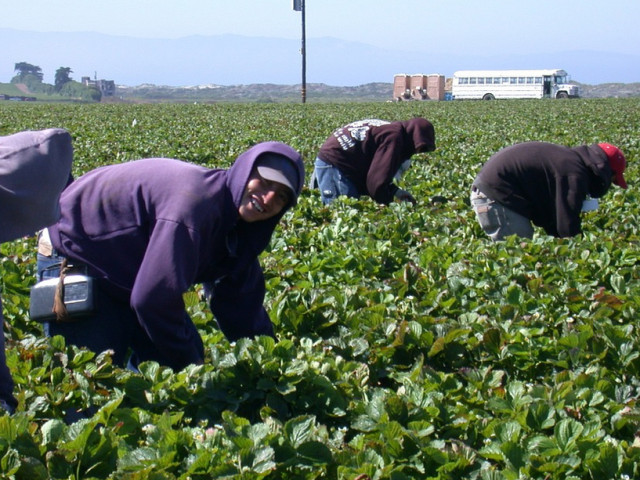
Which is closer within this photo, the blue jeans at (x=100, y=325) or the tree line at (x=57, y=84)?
the blue jeans at (x=100, y=325)

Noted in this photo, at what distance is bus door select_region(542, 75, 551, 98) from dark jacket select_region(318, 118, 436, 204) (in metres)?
56.1

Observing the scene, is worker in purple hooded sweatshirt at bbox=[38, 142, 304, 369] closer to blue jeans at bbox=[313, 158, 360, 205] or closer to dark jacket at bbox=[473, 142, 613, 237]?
dark jacket at bbox=[473, 142, 613, 237]

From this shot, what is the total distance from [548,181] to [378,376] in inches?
119

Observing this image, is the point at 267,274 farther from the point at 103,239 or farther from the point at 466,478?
the point at 466,478

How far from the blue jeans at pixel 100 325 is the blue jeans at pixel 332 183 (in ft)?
14.3

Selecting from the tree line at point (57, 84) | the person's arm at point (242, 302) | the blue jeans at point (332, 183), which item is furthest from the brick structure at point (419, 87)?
the person's arm at point (242, 302)

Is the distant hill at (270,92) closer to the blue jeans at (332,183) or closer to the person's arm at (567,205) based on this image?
the blue jeans at (332,183)

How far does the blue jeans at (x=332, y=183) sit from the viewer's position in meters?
7.51

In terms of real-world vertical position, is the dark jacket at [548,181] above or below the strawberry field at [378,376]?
above

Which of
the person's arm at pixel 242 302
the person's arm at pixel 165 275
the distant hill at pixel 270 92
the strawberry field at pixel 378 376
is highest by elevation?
the distant hill at pixel 270 92

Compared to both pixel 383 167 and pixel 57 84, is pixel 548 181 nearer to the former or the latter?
pixel 383 167

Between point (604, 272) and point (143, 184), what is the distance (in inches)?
114

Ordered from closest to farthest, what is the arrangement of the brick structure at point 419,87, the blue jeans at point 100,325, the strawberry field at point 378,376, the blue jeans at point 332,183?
the strawberry field at point 378,376
the blue jeans at point 100,325
the blue jeans at point 332,183
the brick structure at point 419,87

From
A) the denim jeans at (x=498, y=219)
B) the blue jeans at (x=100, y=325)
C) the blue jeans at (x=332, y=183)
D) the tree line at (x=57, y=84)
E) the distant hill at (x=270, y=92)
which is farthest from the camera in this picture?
the distant hill at (x=270, y=92)
